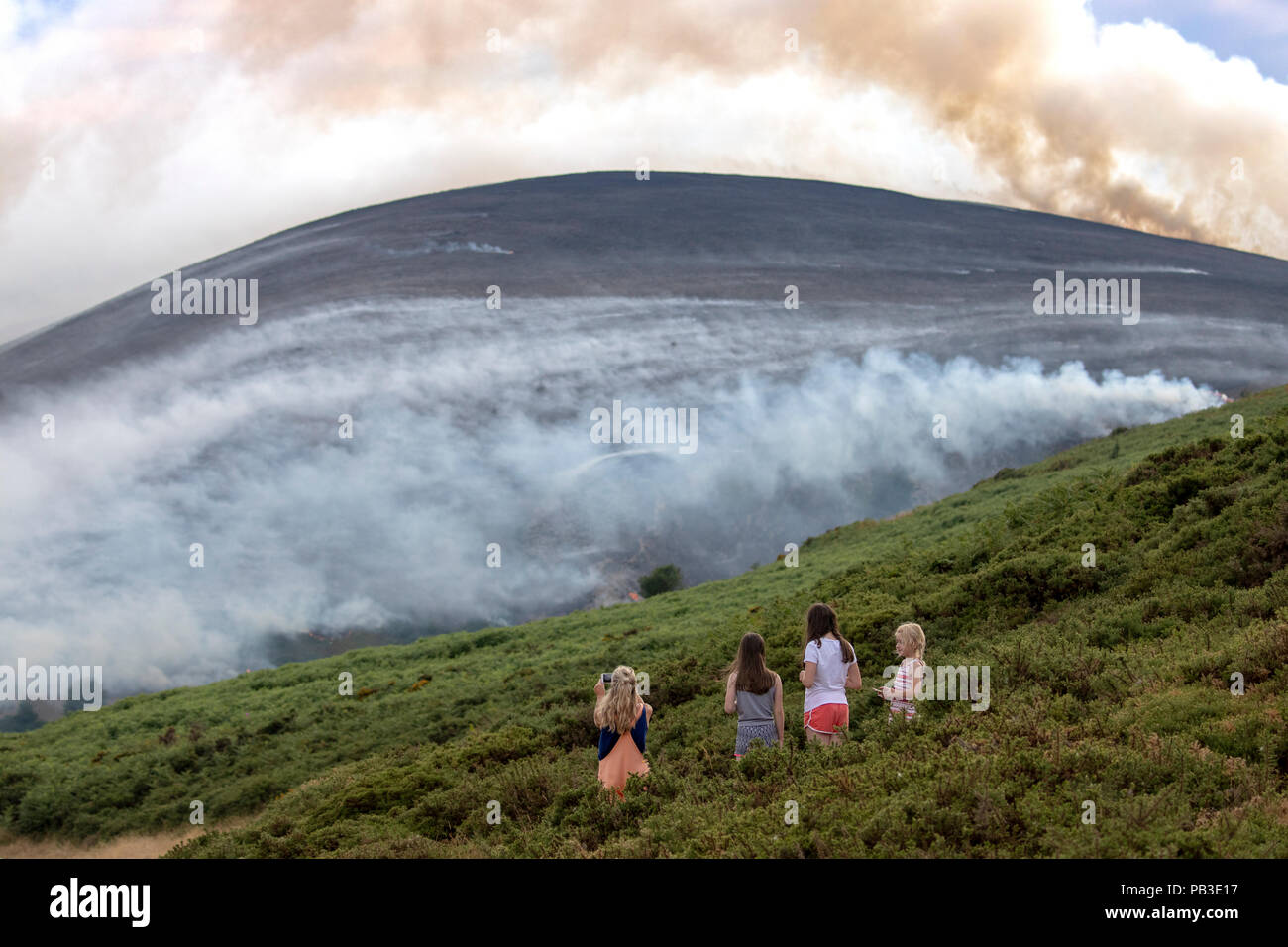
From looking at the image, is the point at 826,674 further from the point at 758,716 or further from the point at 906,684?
the point at 906,684

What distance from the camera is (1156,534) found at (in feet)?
58.5

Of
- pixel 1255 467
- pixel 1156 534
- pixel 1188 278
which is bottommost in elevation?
pixel 1156 534

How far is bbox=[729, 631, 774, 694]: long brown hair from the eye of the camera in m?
10.9

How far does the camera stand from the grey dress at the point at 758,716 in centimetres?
1119

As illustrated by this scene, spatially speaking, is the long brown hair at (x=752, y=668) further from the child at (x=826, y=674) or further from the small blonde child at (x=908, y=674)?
the small blonde child at (x=908, y=674)

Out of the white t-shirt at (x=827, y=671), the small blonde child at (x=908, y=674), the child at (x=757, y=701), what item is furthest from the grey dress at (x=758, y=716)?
the small blonde child at (x=908, y=674)

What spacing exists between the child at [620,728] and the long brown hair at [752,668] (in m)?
1.17

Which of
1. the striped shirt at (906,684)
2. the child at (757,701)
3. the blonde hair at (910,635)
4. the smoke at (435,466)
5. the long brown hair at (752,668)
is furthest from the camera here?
the smoke at (435,466)

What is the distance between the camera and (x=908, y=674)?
11.6 metres

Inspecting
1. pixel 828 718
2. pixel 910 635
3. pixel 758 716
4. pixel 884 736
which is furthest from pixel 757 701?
pixel 910 635

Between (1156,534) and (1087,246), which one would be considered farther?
(1087,246)
